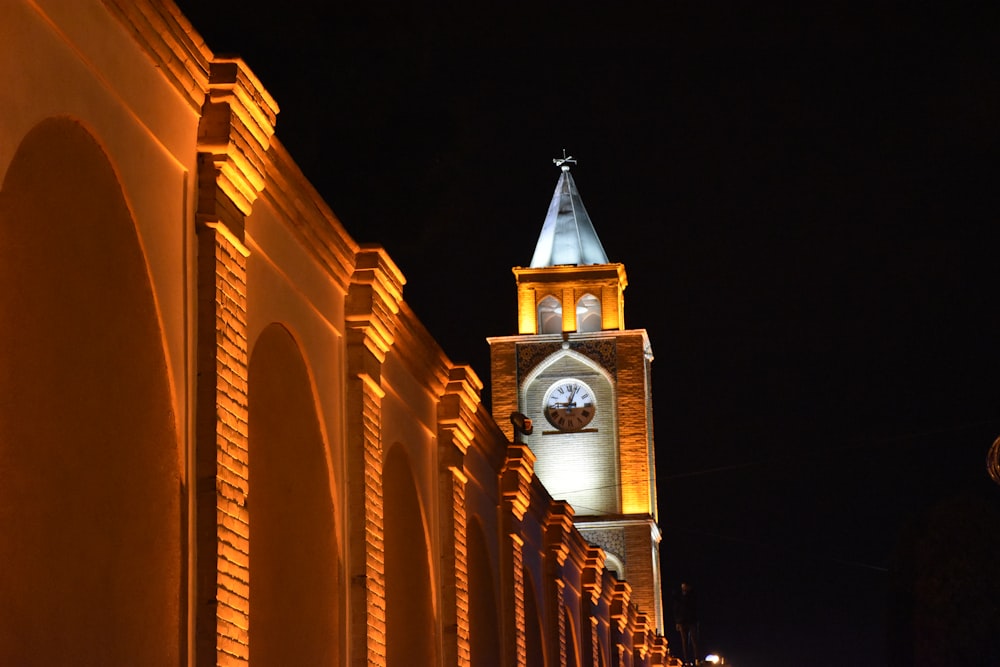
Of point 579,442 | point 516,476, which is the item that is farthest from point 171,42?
point 579,442

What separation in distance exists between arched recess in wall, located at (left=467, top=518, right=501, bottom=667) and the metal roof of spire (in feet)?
122

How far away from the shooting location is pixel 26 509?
8.59 meters

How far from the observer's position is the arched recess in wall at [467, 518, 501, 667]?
66.9 ft

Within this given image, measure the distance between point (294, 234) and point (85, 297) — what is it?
3942 mm

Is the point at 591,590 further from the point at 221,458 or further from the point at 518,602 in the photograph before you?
the point at 221,458

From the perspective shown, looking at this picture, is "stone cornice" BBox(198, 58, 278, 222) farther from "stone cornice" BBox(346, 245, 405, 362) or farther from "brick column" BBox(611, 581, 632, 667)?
"brick column" BBox(611, 581, 632, 667)

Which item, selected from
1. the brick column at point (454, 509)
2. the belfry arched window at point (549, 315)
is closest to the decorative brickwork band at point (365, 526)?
the brick column at point (454, 509)

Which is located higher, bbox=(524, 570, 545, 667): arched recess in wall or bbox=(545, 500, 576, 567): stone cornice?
bbox=(545, 500, 576, 567): stone cornice

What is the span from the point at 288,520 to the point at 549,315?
44.9 meters

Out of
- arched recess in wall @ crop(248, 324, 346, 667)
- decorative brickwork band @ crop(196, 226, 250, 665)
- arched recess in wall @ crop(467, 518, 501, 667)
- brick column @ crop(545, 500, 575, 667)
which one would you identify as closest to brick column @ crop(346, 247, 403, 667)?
arched recess in wall @ crop(248, 324, 346, 667)

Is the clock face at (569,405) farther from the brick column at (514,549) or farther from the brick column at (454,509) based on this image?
the brick column at (454,509)

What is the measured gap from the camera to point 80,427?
9.17 meters

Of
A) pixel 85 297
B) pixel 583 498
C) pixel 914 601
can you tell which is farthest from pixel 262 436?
pixel 583 498

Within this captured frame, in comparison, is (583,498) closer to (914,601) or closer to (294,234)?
(914,601)
